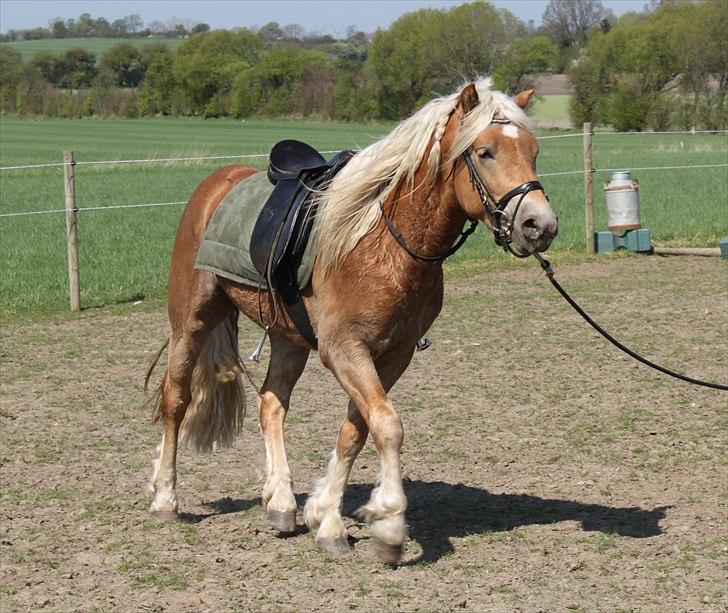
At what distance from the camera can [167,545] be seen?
536cm

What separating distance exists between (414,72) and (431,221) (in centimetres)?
6284

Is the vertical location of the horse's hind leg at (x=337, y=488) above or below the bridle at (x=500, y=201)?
below

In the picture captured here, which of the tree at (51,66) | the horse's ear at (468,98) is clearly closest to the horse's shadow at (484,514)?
the horse's ear at (468,98)

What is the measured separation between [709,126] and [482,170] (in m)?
50.3

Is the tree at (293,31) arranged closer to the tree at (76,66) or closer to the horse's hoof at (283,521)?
the tree at (76,66)

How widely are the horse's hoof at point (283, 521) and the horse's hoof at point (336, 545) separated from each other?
0.84ft

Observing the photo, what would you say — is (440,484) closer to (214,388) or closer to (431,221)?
(214,388)

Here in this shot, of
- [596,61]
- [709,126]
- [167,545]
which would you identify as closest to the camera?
[167,545]

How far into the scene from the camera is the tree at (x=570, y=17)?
386ft

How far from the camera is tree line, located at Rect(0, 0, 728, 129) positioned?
2231 inches

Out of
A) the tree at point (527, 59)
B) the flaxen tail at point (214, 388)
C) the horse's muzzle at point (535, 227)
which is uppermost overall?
the tree at point (527, 59)

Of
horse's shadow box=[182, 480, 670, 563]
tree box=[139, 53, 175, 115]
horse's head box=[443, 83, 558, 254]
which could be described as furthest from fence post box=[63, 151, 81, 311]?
tree box=[139, 53, 175, 115]

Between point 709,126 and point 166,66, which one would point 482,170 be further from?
point 166,66

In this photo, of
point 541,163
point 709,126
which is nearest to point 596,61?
point 709,126
